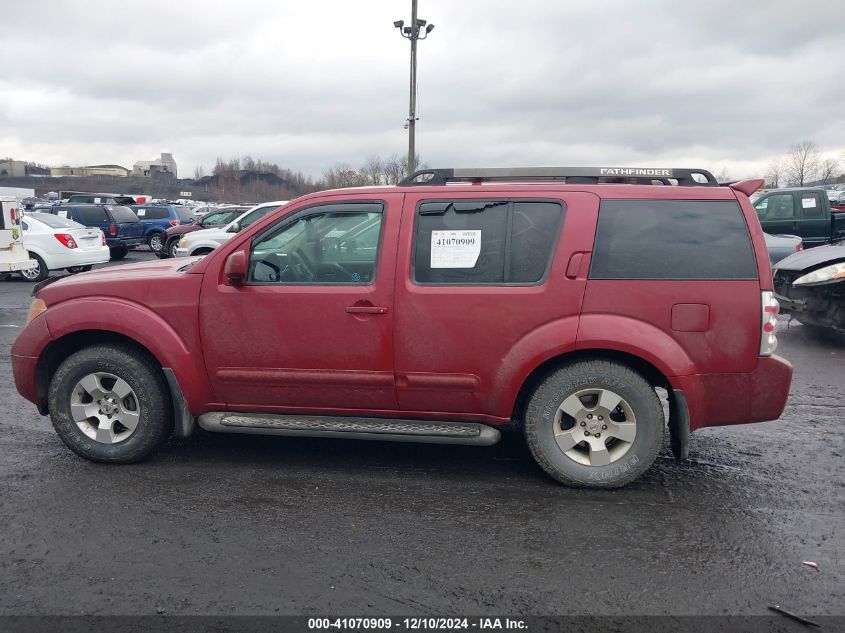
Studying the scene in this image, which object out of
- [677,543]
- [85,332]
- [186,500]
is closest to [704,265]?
[677,543]

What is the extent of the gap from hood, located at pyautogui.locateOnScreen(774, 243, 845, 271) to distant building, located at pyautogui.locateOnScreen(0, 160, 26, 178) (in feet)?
332

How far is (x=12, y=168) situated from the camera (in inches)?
3834

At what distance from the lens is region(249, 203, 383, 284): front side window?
4484 millimetres

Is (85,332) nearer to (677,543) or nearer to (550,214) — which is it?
(550,214)

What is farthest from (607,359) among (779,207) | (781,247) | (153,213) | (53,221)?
(153,213)

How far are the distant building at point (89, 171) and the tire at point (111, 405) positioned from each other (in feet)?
330

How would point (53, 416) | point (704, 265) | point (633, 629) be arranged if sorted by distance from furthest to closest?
point (53, 416) → point (704, 265) → point (633, 629)

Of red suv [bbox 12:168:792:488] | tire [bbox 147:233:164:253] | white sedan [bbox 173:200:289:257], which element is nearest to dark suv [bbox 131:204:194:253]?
tire [bbox 147:233:164:253]

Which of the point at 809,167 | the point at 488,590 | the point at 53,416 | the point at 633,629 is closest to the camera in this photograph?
the point at 633,629

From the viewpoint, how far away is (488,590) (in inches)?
127

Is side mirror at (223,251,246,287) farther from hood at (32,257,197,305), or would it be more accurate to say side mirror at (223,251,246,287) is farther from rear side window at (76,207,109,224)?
rear side window at (76,207,109,224)

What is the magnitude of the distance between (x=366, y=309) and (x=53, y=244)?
14.4 meters

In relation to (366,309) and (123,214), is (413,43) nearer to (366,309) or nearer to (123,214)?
(123,214)

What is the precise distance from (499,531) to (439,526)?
321 millimetres
